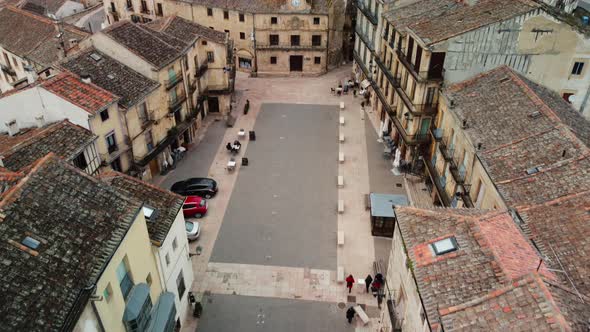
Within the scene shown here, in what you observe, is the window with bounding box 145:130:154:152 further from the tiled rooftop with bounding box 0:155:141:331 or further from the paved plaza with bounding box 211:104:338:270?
the tiled rooftop with bounding box 0:155:141:331

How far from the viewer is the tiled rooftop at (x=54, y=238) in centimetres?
1597

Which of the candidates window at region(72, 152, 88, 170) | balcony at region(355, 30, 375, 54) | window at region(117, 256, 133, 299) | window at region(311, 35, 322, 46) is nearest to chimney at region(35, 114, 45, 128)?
window at region(72, 152, 88, 170)

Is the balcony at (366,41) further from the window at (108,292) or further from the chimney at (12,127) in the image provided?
the window at (108,292)

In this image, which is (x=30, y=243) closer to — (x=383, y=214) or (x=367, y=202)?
(x=383, y=214)

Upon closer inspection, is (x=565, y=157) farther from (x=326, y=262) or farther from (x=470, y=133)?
(x=326, y=262)

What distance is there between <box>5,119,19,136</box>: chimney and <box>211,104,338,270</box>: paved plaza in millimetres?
17141

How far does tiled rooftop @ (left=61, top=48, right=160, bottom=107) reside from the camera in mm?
37906

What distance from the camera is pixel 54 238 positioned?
18.2 meters

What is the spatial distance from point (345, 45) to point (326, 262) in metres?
44.7

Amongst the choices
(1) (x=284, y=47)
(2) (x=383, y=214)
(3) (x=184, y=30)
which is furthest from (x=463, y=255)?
(1) (x=284, y=47)

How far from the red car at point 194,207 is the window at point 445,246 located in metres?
23.7

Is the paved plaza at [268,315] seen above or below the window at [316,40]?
below

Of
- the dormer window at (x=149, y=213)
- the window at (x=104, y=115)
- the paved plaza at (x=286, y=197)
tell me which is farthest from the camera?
the paved plaza at (x=286, y=197)

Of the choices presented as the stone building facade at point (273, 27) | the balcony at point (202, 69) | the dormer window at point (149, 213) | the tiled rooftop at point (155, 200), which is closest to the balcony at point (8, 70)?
the stone building facade at point (273, 27)
